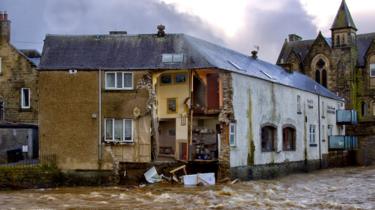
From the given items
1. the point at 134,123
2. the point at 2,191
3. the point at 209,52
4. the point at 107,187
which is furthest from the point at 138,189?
the point at 209,52

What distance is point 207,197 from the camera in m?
30.0

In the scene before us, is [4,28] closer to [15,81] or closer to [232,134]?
[15,81]

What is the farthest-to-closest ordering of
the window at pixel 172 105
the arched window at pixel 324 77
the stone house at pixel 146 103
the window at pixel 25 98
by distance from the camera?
the arched window at pixel 324 77 < the window at pixel 25 98 < the window at pixel 172 105 < the stone house at pixel 146 103

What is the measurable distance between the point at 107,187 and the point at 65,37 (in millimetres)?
10454

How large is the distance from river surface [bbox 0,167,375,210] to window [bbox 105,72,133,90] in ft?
21.3

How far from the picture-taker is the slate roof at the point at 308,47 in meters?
76.8

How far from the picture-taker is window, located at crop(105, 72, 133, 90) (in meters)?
37.5

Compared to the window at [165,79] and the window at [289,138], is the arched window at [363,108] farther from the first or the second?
the window at [165,79]

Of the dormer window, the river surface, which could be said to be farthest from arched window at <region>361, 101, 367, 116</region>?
the dormer window

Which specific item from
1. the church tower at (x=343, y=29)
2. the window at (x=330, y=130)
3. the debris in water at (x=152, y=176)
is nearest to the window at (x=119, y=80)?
the debris in water at (x=152, y=176)

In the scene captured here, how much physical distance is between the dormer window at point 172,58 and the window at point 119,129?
4.34 m

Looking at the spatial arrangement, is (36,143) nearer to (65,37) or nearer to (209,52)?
(65,37)

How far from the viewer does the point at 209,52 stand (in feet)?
131

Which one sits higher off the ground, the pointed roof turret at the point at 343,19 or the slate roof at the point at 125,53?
the pointed roof turret at the point at 343,19
